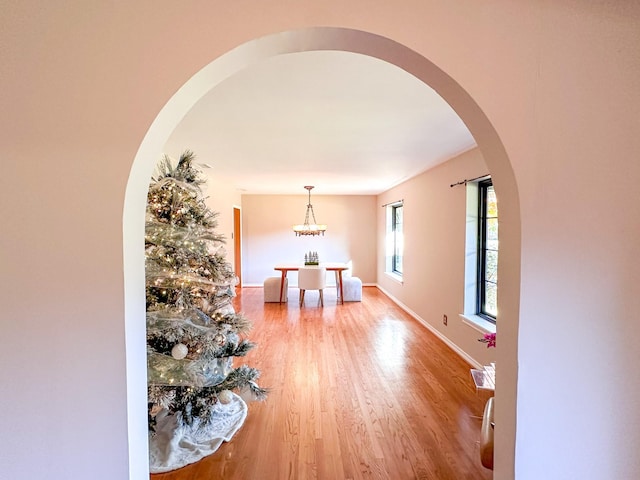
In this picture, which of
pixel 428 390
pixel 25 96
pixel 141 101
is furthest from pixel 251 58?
pixel 428 390

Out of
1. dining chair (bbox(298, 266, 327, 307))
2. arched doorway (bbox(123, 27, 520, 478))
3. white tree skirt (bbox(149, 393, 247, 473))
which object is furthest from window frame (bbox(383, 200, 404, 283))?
arched doorway (bbox(123, 27, 520, 478))

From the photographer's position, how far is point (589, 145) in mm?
852

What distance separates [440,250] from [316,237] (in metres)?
4.03

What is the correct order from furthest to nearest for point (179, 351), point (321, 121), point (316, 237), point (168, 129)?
1. point (316, 237)
2. point (321, 121)
3. point (179, 351)
4. point (168, 129)

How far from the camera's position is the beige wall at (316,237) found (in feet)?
24.6

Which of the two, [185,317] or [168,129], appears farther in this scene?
[185,317]

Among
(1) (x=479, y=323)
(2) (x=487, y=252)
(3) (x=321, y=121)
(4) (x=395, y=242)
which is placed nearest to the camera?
(3) (x=321, y=121)

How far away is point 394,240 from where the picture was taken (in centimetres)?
658

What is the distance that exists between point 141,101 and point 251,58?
32cm

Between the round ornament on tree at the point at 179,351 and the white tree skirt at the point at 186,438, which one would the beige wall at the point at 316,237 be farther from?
the round ornament on tree at the point at 179,351

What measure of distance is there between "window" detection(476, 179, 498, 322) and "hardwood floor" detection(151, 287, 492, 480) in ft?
2.13

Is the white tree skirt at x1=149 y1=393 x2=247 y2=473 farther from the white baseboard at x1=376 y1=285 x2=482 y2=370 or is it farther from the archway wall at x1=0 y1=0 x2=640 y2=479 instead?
the white baseboard at x1=376 y1=285 x2=482 y2=370

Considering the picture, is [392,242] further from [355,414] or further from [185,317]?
[185,317]

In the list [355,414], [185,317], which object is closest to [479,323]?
[355,414]
